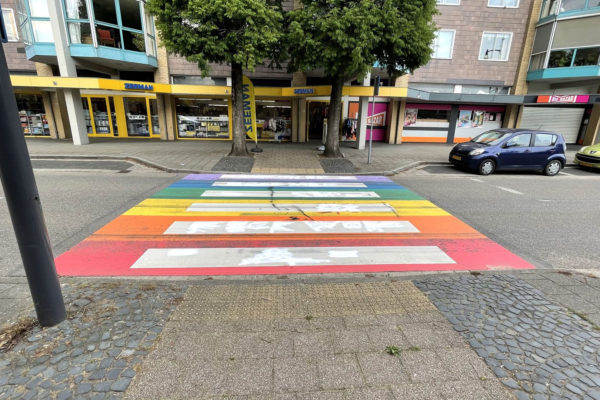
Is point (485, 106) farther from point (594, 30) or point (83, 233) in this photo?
point (83, 233)

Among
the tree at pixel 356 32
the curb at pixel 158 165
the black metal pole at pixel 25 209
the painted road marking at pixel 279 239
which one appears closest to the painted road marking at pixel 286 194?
the painted road marking at pixel 279 239

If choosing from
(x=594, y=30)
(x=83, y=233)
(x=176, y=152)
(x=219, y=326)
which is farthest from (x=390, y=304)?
(x=594, y=30)

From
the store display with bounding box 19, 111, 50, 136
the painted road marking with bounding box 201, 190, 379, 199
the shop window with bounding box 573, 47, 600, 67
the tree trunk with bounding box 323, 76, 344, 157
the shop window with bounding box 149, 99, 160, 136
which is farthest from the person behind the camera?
the shop window with bounding box 149, 99, 160, 136

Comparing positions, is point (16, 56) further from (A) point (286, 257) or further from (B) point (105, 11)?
(A) point (286, 257)

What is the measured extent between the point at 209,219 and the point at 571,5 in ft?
78.0

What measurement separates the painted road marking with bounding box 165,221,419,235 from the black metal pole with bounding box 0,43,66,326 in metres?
2.57

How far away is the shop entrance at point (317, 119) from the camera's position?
1983cm

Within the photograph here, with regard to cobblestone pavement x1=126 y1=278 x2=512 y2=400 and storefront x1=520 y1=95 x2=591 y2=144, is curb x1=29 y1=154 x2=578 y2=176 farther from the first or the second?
storefront x1=520 y1=95 x2=591 y2=144

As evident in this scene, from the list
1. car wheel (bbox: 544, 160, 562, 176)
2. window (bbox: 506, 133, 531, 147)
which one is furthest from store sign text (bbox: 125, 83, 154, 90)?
car wheel (bbox: 544, 160, 562, 176)

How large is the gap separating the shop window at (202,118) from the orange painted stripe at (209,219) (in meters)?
14.5

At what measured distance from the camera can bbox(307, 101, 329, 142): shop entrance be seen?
19.8 meters

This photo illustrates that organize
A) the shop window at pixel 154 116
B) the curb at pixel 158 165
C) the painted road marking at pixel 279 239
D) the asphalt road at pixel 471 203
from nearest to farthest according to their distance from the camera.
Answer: the painted road marking at pixel 279 239
the asphalt road at pixel 471 203
the curb at pixel 158 165
the shop window at pixel 154 116

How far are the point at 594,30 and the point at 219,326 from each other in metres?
24.7

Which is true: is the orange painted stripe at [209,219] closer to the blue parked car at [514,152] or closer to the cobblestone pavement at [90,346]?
the cobblestone pavement at [90,346]
